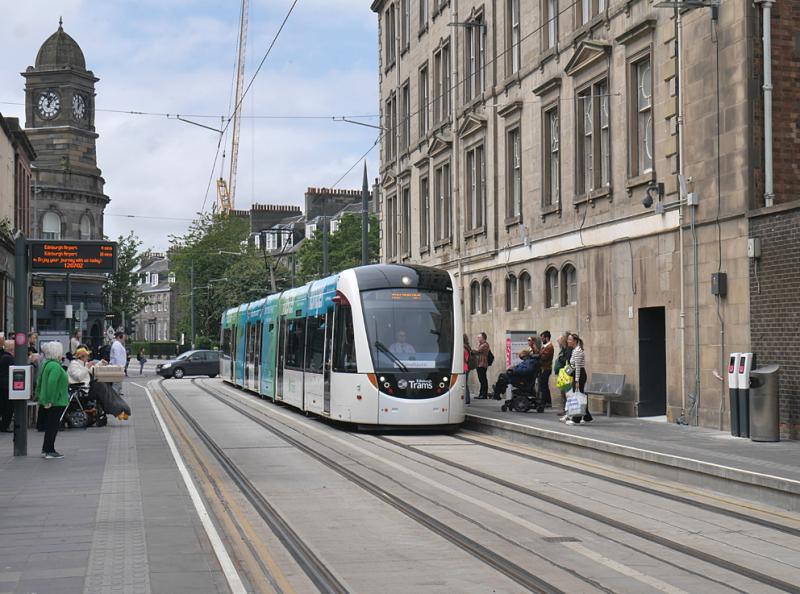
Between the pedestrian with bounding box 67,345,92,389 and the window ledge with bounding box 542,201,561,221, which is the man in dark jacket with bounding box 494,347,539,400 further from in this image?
the pedestrian with bounding box 67,345,92,389

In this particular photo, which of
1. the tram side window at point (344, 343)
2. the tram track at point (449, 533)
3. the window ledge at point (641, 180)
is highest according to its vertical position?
the window ledge at point (641, 180)

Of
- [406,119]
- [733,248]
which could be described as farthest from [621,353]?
[406,119]

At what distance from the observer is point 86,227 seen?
7188cm

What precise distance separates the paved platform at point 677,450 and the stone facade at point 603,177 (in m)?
1.45

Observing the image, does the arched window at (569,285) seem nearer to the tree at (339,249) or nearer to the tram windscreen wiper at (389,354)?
the tram windscreen wiper at (389,354)

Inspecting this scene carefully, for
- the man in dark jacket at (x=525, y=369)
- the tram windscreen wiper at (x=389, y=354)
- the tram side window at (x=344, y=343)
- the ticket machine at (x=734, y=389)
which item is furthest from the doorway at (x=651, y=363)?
the tram side window at (x=344, y=343)

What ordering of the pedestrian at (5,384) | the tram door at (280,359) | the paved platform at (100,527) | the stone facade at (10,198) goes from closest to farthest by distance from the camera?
1. the paved platform at (100,527)
2. the pedestrian at (5,384)
3. the tram door at (280,359)
4. the stone facade at (10,198)

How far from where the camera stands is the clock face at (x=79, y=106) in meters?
70.6

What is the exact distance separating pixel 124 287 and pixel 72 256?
4695 cm

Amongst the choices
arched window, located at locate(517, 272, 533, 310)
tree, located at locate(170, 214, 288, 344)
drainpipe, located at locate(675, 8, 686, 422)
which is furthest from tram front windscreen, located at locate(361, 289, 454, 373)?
tree, located at locate(170, 214, 288, 344)

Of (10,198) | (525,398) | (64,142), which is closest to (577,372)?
(525,398)

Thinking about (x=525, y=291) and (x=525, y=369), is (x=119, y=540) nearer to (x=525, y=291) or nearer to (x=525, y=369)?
(x=525, y=369)

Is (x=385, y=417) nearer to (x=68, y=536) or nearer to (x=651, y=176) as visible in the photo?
(x=651, y=176)

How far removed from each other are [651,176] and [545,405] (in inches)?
236
